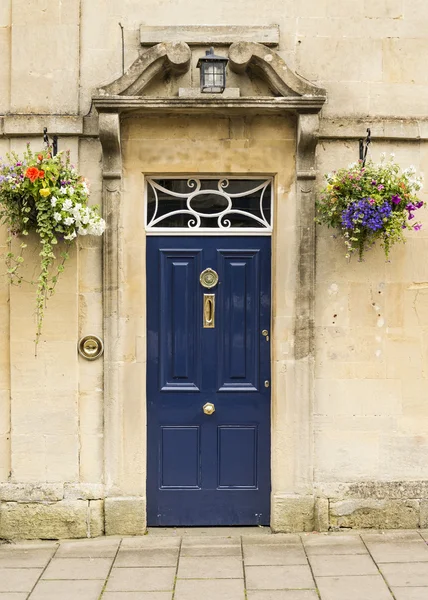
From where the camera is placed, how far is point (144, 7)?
5.88 m

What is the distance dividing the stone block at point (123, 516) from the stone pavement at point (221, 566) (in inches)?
3.2

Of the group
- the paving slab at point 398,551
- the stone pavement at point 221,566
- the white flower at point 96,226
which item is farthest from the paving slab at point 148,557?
the white flower at point 96,226

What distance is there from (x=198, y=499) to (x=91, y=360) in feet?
5.09

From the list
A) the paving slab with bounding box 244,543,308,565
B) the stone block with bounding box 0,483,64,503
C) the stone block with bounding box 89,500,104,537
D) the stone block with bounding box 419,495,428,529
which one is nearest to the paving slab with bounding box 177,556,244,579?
the paving slab with bounding box 244,543,308,565

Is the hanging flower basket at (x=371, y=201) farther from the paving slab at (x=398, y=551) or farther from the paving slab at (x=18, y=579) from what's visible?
the paving slab at (x=18, y=579)

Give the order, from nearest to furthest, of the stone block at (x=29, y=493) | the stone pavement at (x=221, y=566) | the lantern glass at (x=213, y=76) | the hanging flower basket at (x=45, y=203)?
the stone pavement at (x=221, y=566), the hanging flower basket at (x=45, y=203), the lantern glass at (x=213, y=76), the stone block at (x=29, y=493)

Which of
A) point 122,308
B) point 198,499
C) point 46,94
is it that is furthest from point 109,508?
point 46,94

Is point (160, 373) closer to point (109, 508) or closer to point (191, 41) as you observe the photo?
point (109, 508)

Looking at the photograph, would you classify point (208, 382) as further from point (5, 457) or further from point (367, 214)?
point (367, 214)

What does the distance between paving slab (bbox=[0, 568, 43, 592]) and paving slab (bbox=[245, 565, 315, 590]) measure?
1568 mm

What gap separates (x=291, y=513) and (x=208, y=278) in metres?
2.13

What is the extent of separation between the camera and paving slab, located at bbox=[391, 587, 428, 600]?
4.81 meters

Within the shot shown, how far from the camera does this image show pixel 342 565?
5348 mm

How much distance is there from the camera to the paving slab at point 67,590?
486 centimetres
